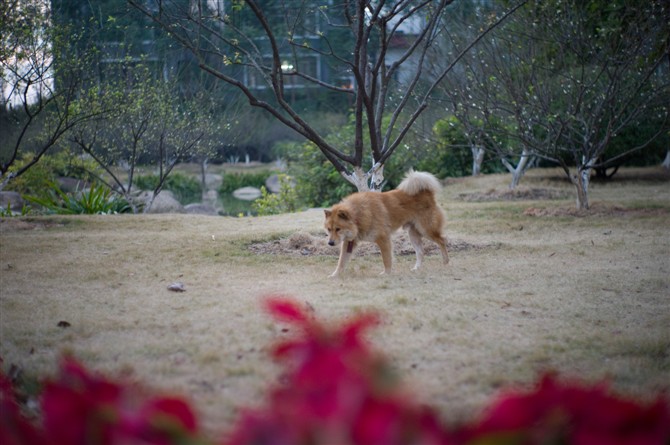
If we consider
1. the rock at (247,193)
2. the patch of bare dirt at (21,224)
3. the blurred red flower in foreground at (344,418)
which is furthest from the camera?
the rock at (247,193)

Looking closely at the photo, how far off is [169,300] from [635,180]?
1712cm

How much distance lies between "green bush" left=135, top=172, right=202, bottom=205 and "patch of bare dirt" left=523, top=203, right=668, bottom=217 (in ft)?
60.3

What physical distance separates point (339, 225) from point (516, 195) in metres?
10.1

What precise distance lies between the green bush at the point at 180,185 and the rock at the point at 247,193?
1.79 meters

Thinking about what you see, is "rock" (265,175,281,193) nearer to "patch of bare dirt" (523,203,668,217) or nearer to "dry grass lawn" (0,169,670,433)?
"patch of bare dirt" (523,203,668,217)

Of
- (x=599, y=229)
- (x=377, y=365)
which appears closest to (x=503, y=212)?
(x=599, y=229)

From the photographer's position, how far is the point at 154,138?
56.4 ft

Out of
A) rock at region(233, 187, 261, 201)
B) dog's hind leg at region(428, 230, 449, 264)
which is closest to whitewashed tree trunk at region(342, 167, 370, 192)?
dog's hind leg at region(428, 230, 449, 264)

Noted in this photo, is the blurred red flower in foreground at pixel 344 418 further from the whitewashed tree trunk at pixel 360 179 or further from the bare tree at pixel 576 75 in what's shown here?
the bare tree at pixel 576 75

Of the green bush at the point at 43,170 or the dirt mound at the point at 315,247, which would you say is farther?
the green bush at the point at 43,170

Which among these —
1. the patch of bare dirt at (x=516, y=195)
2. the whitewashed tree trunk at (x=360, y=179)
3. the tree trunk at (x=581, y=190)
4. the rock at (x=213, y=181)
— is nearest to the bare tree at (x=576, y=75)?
the tree trunk at (x=581, y=190)

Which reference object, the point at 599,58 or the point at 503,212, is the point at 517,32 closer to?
the point at 599,58

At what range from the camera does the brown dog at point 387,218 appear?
736 cm

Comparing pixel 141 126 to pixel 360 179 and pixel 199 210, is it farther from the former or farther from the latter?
pixel 360 179
